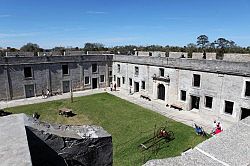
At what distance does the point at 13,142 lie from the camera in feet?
13.2

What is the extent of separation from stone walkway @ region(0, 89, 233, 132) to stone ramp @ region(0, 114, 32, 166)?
17300 mm

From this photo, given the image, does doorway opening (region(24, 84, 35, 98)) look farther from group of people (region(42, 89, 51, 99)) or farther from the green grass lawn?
the green grass lawn

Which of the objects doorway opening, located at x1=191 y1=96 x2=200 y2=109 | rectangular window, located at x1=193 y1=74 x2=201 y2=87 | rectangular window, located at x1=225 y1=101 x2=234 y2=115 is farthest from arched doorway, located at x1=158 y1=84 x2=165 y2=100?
rectangular window, located at x1=225 y1=101 x2=234 y2=115

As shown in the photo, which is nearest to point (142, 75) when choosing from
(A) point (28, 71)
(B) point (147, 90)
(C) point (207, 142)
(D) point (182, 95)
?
(B) point (147, 90)

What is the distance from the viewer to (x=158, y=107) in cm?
2561

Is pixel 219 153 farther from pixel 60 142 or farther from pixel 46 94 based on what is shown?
pixel 46 94

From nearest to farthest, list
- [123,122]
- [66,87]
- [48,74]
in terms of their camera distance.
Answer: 1. [123,122]
2. [48,74]
3. [66,87]

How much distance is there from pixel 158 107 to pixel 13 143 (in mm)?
22576

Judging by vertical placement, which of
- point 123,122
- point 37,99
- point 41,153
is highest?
point 41,153

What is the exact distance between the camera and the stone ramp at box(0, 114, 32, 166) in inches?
132

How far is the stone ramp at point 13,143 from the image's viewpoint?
132 inches

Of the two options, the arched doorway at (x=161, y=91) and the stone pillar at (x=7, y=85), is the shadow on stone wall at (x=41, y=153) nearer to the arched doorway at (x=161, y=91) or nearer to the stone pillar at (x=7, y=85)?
the arched doorway at (x=161, y=91)

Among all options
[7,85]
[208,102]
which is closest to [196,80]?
[208,102]

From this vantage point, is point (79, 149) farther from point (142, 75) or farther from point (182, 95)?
point (142, 75)
